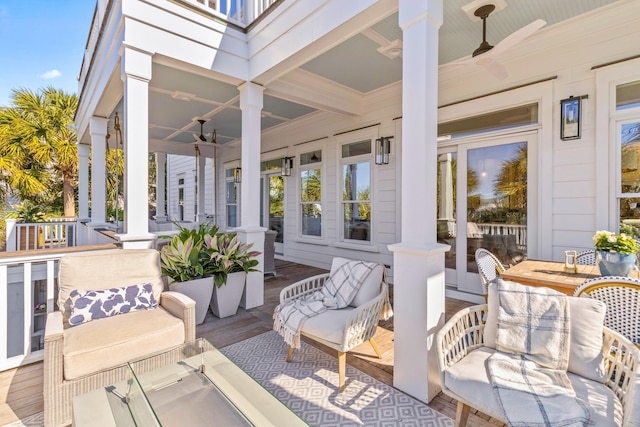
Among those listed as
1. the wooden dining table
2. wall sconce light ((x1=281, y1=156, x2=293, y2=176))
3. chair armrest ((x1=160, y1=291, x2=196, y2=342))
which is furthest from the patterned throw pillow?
wall sconce light ((x1=281, y1=156, x2=293, y2=176))

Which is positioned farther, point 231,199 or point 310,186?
point 231,199

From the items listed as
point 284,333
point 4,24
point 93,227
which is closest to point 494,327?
point 284,333

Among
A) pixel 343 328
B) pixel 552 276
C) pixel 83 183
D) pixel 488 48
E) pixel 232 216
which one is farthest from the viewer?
pixel 232 216

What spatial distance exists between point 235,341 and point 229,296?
74 centimetres

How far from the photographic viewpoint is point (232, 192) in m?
8.98

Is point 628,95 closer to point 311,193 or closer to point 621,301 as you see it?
point 621,301

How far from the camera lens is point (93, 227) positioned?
5.57 meters

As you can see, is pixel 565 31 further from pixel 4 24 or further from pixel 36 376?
pixel 4 24

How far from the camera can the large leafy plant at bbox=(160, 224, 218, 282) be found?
3.29 m

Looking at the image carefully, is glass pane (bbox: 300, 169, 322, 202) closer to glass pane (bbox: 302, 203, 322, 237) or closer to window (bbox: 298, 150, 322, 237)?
window (bbox: 298, 150, 322, 237)

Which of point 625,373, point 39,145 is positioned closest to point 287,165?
point 625,373

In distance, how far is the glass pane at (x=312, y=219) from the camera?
641cm

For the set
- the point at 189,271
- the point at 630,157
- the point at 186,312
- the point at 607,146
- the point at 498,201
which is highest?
the point at 607,146

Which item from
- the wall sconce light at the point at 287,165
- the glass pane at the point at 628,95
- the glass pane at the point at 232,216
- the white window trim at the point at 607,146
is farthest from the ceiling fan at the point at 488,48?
the glass pane at the point at 232,216
